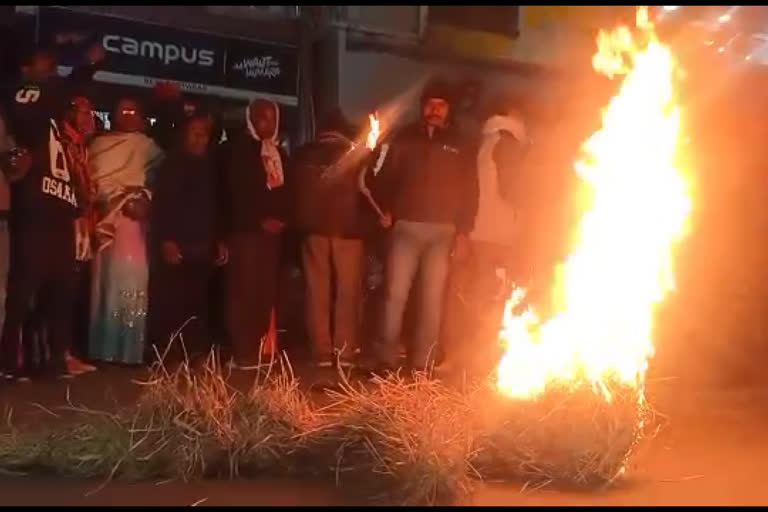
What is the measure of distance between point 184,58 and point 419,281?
18.1ft

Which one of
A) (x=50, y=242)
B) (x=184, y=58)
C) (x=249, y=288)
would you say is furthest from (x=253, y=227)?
(x=184, y=58)

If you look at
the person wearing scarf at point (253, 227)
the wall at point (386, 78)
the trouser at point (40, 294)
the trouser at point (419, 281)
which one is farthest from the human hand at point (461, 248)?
the wall at point (386, 78)

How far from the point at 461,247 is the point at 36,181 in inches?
124

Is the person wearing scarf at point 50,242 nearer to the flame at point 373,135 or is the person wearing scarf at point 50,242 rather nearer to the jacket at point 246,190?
the jacket at point 246,190

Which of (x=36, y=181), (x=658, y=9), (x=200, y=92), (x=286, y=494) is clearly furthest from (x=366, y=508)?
(x=200, y=92)

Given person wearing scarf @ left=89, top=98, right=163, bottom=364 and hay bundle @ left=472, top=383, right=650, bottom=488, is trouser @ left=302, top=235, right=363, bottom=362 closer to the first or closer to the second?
person wearing scarf @ left=89, top=98, right=163, bottom=364

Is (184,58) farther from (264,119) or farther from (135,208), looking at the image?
(135,208)

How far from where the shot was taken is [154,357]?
25.5 feet

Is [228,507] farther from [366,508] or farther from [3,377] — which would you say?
[3,377]

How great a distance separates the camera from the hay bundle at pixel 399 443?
4.41 m

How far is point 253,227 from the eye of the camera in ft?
25.6

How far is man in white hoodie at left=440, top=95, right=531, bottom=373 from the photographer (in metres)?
8.03

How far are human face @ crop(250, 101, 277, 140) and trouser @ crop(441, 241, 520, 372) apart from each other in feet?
5.74

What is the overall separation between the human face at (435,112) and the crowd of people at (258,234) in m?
0.01
